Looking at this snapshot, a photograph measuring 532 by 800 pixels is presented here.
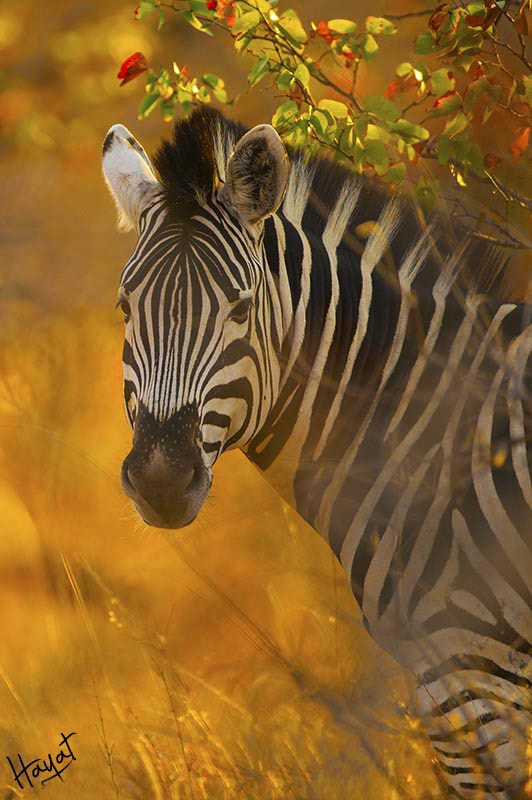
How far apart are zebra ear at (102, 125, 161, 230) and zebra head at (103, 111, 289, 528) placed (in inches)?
0.9

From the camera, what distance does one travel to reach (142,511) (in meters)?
3.08

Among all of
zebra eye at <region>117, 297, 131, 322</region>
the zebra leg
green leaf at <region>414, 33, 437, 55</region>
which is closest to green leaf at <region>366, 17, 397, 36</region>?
green leaf at <region>414, 33, 437, 55</region>

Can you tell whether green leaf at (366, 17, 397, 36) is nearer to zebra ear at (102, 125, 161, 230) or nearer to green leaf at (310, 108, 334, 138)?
green leaf at (310, 108, 334, 138)

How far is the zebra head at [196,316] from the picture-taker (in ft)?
10.0

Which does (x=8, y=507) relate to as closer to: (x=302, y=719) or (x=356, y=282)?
(x=302, y=719)

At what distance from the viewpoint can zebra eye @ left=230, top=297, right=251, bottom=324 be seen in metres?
3.22

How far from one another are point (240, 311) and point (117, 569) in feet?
15.5

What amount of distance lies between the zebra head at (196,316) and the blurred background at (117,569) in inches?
14.4

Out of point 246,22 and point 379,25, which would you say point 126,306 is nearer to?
point 246,22

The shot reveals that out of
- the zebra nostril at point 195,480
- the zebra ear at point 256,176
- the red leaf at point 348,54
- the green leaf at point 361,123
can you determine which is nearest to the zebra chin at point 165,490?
the zebra nostril at point 195,480

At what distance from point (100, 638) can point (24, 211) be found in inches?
219

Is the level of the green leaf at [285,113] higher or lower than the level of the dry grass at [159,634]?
higher
